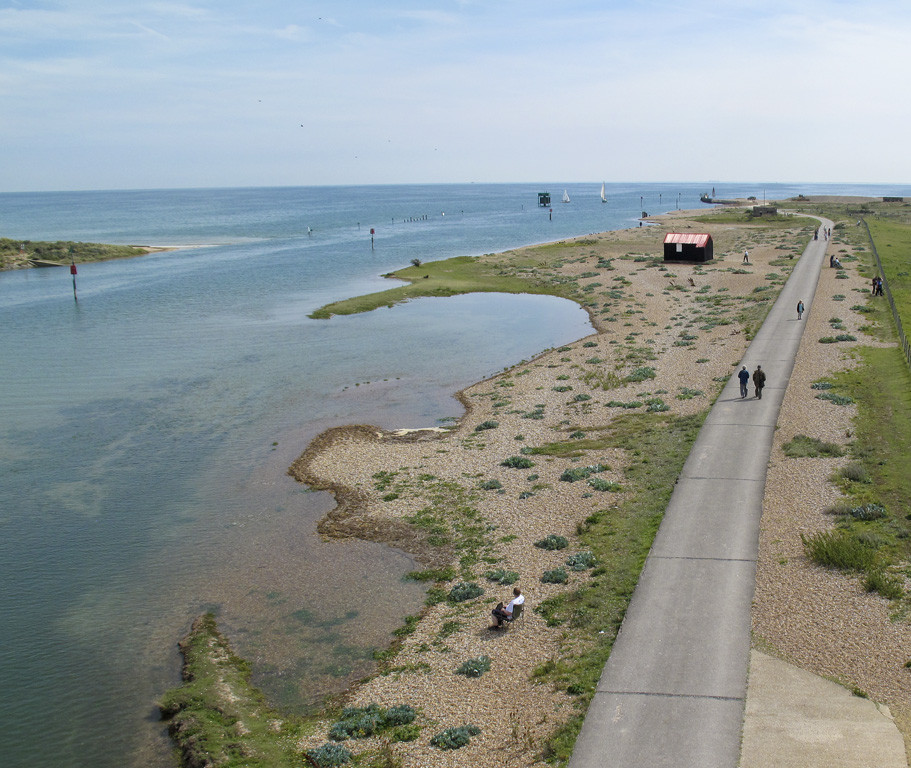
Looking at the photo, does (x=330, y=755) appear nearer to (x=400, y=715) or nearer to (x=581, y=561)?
(x=400, y=715)

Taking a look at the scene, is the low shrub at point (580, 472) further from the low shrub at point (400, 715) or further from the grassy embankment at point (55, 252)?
the grassy embankment at point (55, 252)

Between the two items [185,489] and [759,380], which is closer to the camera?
[185,489]

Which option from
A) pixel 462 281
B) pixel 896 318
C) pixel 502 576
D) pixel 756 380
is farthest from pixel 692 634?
pixel 462 281

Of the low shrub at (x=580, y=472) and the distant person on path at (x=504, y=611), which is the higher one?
the low shrub at (x=580, y=472)

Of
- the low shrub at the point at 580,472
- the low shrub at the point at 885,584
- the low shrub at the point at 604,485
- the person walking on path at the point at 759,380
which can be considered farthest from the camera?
the person walking on path at the point at 759,380

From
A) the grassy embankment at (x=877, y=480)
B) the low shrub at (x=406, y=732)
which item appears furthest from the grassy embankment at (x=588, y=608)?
the grassy embankment at (x=877, y=480)
